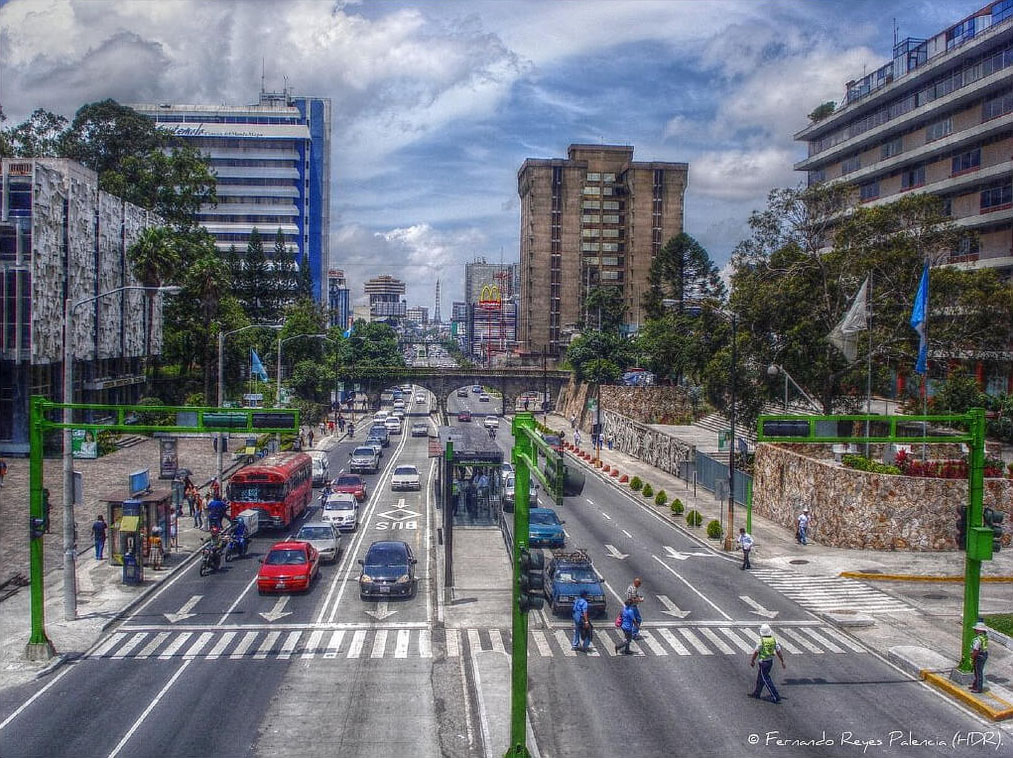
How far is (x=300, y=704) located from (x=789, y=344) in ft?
118

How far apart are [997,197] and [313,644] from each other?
184 ft

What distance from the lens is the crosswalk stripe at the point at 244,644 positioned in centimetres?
2194

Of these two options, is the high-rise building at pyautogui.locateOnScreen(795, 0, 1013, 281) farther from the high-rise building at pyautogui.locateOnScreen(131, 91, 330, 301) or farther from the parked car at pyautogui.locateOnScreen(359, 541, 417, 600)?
the high-rise building at pyautogui.locateOnScreen(131, 91, 330, 301)

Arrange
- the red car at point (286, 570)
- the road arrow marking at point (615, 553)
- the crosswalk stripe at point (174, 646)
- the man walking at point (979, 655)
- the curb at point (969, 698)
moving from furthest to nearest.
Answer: the road arrow marking at point (615, 553)
the red car at point (286, 570)
the crosswalk stripe at point (174, 646)
the man walking at point (979, 655)
the curb at point (969, 698)

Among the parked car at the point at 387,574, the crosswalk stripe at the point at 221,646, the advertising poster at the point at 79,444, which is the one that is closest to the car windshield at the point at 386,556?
the parked car at the point at 387,574

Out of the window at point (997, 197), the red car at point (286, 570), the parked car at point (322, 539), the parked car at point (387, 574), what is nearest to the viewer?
the parked car at point (387, 574)

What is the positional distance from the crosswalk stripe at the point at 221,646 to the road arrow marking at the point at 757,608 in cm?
1512

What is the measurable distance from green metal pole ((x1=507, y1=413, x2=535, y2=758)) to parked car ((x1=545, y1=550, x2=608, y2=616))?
30.9 ft

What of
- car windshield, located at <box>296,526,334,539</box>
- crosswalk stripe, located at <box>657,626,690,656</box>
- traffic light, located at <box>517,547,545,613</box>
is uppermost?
traffic light, located at <box>517,547,545,613</box>

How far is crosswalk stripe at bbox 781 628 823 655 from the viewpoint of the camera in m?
23.4

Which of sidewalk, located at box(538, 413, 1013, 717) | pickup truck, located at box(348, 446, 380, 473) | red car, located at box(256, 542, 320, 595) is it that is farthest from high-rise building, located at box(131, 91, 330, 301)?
red car, located at box(256, 542, 320, 595)

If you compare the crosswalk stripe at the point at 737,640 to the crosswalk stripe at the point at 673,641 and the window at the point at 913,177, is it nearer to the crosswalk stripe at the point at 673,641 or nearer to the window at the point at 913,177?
the crosswalk stripe at the point at 673,641

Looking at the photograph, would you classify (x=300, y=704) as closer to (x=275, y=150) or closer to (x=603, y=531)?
(x=603, y=531)

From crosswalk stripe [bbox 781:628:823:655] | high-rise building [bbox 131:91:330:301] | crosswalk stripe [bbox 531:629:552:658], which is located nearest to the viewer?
crosswalk stripe [bbox 531:629:552:658]
